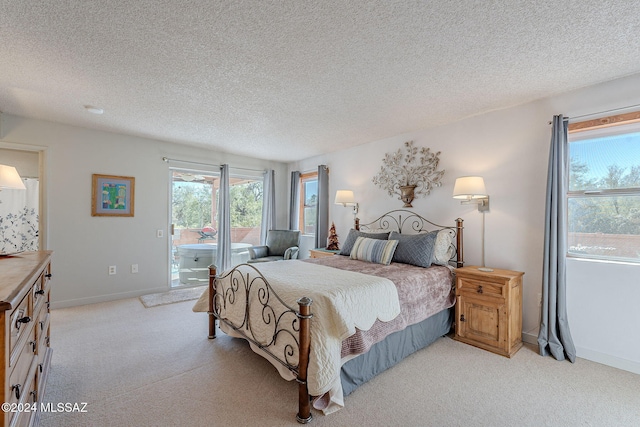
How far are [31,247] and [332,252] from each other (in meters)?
4.62

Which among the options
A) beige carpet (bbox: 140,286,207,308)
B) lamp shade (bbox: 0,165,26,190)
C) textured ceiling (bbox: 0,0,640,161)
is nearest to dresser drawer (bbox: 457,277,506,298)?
textured ceiling (bbox: 0,0,640,161)

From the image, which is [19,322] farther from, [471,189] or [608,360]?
[608,360]

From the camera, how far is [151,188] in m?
4.61

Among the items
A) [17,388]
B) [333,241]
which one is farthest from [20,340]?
[333,241]

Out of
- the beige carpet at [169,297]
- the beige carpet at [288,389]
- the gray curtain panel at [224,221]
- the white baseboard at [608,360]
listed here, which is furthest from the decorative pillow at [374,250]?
the gray curtain panel at [224,221]

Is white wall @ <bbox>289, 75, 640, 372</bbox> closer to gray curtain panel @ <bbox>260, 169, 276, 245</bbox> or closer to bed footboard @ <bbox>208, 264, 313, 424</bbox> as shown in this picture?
bed footboard @ <bbox>208, 264, 313, 424</bbox>

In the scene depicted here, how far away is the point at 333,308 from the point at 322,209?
136 inches

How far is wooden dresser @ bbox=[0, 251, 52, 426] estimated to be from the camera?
1.03 m

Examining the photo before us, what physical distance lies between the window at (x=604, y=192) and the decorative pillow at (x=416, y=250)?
4.30ft

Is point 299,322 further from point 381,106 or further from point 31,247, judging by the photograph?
point 31,247

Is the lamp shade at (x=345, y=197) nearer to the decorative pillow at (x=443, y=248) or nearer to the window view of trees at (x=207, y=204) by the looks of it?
the decorative pillow at (x=443, y=248)

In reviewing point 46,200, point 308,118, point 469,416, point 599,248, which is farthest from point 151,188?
point 599,248

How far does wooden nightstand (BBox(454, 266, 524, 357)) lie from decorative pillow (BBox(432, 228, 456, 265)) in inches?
10.7

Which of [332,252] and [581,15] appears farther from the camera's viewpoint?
[332,252]
